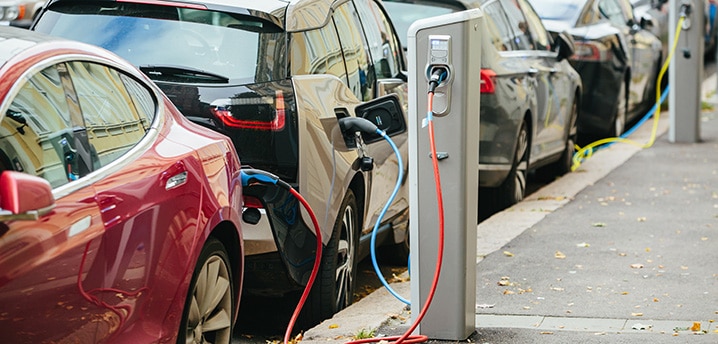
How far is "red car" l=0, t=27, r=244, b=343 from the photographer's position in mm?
3777

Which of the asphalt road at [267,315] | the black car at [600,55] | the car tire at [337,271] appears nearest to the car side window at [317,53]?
the car tire at [337,271]

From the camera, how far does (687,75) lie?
14.8 meters

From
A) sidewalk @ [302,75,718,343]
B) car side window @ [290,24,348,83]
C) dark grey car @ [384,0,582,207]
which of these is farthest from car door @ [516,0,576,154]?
car side window @ [290,24,348,83]

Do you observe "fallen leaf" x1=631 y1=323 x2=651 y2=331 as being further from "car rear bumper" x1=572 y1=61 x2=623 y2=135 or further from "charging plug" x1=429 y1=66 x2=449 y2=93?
"car rear bumper" x1=572 y1=61 x2=623 y2=135

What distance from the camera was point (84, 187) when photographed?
4.18 meters

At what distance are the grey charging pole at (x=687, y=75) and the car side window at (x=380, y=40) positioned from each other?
6.94 meters

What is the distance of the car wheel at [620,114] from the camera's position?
49.5 feet

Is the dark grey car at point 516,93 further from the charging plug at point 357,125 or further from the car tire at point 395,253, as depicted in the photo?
the charging plug at point 357,125

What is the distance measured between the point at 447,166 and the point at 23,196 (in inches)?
99.5

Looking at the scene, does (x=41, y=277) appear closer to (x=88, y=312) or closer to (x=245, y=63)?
(x=88, y=312)

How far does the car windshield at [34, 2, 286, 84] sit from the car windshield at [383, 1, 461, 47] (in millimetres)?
3680

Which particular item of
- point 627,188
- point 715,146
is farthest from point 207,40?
point 715,146

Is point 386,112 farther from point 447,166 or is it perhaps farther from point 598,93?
point 598,93

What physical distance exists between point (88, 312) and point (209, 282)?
101 cm
